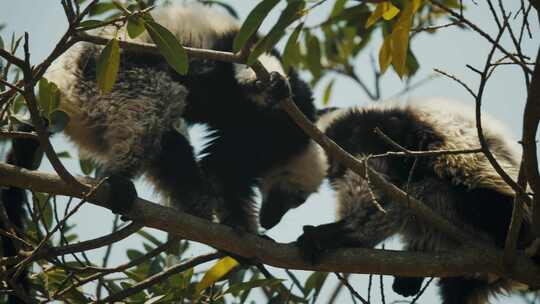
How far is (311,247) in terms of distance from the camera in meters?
4.99

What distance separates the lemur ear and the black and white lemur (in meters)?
0.72

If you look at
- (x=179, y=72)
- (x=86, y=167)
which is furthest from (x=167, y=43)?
(x=86, y=167)

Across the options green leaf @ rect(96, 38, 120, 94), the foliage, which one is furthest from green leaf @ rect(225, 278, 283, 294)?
green leaf @ rect(96, 38, 120, 94)

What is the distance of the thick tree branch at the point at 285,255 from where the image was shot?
4.59m

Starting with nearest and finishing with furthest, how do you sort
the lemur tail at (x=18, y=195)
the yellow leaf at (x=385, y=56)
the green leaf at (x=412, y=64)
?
the yellow leaf at (x=385, y=56), the lemur tail at (x=18, y=195), the green leaf at (x=412, y=64)

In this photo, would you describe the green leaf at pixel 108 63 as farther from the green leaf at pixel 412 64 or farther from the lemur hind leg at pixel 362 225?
the green leaf at pixel 412 64

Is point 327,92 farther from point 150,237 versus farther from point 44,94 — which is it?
point 44,94

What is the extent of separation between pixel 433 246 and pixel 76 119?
294 centimetres

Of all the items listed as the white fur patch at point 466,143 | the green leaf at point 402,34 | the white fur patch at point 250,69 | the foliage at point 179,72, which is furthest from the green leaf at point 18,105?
the green leaf at point 402,34

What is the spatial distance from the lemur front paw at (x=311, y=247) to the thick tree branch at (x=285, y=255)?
0.04 m

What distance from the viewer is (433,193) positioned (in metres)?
5.70

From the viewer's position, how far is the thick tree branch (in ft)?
15.1

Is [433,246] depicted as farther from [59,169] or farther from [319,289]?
[59,169]

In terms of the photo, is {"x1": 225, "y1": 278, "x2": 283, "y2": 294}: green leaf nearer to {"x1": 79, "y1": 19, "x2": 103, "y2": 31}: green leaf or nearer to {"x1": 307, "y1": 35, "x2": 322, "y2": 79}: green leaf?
{"x1": 307, "y1": 35, "x2": 322, "y2": 79}: green leaf
